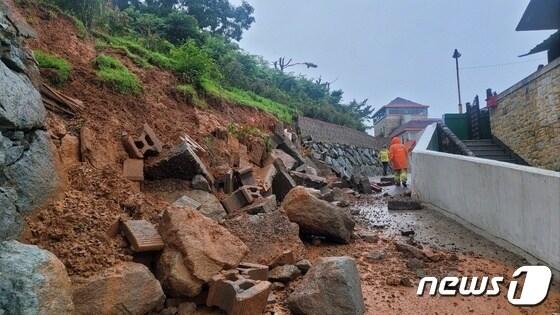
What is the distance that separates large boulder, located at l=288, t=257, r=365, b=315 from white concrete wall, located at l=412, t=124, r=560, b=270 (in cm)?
212

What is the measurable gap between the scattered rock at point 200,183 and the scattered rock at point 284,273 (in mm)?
1691

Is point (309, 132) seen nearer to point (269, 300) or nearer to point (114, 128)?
point (114, 128)

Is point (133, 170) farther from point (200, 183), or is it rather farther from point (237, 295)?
point (237, 295)

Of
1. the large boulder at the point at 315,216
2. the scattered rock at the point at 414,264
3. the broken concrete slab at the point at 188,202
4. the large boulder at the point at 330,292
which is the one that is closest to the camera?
the large boulder at the point at 330,292

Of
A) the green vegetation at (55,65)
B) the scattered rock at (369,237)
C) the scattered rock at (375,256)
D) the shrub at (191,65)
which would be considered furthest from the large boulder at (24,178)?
the shrub at (191,65)

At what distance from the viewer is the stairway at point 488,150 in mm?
11758

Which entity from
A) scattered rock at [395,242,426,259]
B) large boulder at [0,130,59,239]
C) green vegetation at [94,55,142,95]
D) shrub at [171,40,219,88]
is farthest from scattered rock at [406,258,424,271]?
shrub at [171,40,219,88]

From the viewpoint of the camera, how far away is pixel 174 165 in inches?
177

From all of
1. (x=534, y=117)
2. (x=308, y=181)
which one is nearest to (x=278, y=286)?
→ (x=308, y=181)

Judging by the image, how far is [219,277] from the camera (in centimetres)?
276

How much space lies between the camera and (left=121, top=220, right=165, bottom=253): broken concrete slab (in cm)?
286

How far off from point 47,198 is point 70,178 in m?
0.44

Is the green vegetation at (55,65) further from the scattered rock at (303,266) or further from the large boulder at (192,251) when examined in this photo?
the scattered rock at (303,266)

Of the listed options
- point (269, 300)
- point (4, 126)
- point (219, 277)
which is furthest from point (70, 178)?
point (269, 300)
